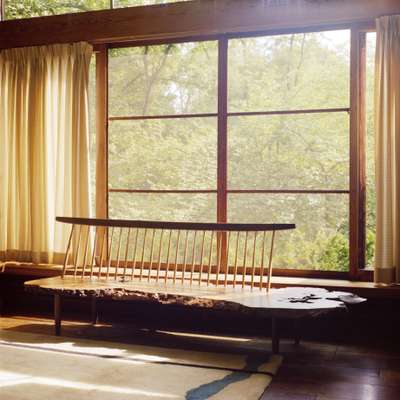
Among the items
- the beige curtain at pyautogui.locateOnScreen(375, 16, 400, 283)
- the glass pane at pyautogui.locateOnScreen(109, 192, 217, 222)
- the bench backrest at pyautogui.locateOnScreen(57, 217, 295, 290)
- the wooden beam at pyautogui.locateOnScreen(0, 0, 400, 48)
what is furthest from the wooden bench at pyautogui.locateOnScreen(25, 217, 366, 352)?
the wooden beam at pyautogui.locateOnScreen(0, 0, 400, 48)

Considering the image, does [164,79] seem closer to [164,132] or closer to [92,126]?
[164,132]

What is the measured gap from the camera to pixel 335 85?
438 cm

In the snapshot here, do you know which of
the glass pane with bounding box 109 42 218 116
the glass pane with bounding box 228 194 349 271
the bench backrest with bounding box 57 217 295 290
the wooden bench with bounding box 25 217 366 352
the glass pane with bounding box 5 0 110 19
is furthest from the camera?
the glass pane with bounding box 5 0 110 19

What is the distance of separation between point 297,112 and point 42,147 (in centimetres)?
228

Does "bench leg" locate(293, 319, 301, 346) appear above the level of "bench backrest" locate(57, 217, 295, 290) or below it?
below

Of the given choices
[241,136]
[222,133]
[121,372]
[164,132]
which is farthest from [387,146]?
[121,372]

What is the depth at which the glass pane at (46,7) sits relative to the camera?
16.3ft

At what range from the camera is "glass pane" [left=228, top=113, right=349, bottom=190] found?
436cm

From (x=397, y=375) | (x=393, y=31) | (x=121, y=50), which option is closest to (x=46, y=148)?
(x=121, y=50)

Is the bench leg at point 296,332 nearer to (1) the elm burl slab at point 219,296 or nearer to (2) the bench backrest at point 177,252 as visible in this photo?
(1) the elm burl slab at point 219,296

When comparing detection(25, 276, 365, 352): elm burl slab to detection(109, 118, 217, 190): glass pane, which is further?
detection(109, 118, 217, 190): glass pane

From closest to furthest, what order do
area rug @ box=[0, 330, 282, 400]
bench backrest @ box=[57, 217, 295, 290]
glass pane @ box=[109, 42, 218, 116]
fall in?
area rug @ box=[0, 330, 282, 400] < bench backrest @ box=[57, 217, 295, 290] < glass pane @ box=[109, 42, 218, 116]

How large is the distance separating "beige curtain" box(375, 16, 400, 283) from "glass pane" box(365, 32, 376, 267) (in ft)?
0.90

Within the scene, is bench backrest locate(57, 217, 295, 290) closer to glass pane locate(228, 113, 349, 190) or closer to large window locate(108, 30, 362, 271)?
large window locate(108, 30, 362, 271)
